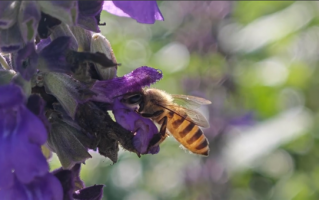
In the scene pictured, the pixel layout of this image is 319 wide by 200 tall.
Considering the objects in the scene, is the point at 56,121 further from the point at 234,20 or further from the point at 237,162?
the point at 234,20

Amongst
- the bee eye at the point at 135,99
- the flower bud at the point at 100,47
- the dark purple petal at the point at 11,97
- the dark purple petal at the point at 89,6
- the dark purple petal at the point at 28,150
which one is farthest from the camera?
the bee eye at the point at 135,99

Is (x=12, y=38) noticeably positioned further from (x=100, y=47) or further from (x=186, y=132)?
(x=186, y=132)

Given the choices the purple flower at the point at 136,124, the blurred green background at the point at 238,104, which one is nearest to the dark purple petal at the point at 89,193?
the purple flower at the point at 136,124

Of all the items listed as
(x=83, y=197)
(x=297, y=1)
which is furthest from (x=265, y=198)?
(x=83, y=197)

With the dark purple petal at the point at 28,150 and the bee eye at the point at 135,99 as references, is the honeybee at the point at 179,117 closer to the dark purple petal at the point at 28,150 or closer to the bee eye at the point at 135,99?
the bee eye at the point at 135,99

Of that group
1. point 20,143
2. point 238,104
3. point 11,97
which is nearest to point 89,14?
point 11,97

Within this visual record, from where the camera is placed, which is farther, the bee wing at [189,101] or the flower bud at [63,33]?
the bee wing at [189,101]
